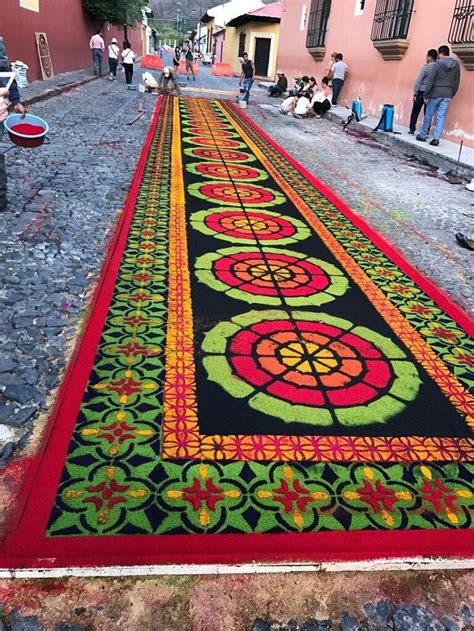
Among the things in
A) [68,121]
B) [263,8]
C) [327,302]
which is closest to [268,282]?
[327,302]

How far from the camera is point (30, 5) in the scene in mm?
11953

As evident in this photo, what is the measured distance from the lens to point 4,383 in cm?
231

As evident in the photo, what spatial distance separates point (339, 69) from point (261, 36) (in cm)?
1634

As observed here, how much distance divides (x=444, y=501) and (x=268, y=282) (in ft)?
6.45

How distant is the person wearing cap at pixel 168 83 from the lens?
1418 cm

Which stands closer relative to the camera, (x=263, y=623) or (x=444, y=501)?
(x=263, y=623)

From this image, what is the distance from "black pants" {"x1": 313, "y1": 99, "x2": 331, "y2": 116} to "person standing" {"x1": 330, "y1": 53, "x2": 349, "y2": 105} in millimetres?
1354

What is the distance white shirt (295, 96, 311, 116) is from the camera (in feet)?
40.6

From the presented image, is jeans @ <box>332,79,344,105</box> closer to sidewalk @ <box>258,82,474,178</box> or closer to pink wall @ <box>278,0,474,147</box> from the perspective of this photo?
pink wall @ <box>278,0,474,147</box>

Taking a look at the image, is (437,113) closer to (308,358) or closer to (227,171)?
(227,171)

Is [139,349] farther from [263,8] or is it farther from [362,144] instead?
[263,8]

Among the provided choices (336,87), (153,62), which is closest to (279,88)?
(336,87)

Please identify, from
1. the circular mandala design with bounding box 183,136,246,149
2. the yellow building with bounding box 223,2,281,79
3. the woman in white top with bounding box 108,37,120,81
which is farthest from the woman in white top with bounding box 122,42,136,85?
the yellow building with bounding box 223,2,281,79

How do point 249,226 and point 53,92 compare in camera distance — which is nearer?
point 249,226
